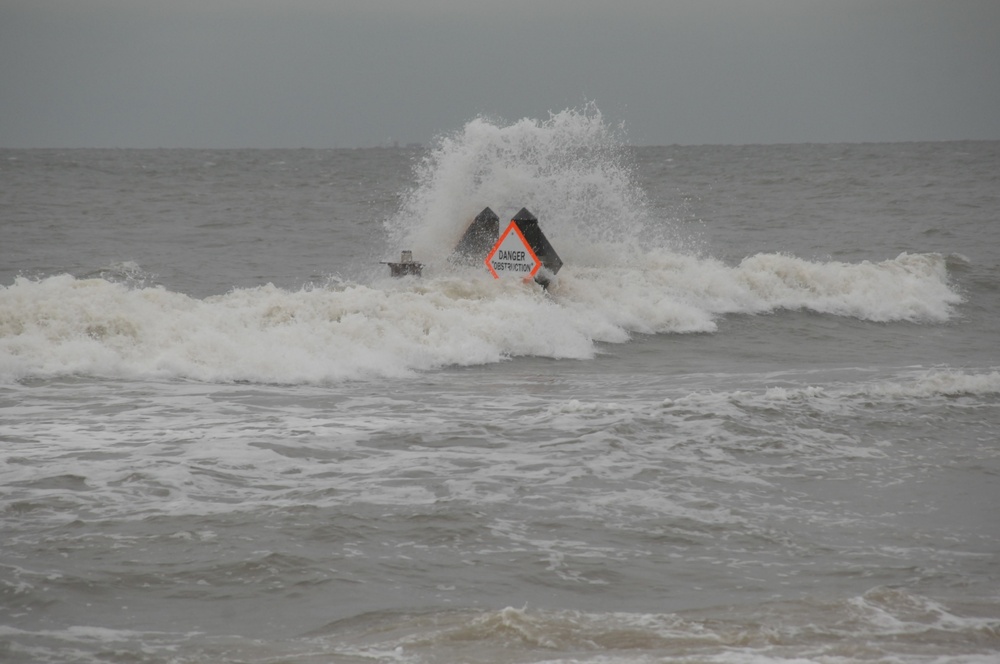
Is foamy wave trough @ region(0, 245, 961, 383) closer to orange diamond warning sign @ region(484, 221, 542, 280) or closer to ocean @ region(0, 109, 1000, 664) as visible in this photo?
ocean @ region(0, 109, 1000, 664)

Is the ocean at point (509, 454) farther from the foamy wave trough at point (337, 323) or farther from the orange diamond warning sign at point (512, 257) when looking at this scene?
the orange diamond warning sign at point (512, 257)

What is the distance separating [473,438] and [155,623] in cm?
351

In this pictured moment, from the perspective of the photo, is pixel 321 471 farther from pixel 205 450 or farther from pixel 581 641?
pixel 581 641

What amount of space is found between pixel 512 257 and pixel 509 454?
6.64m

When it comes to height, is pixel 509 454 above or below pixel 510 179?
below

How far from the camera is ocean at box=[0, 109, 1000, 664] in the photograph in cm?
486

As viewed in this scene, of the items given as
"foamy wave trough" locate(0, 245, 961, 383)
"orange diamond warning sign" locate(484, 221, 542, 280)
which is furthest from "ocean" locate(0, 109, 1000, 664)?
"orange diamond warning sign" locate(484, 221, 542, 280)

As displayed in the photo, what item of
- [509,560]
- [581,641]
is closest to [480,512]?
[509,560]

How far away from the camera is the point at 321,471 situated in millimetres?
7039

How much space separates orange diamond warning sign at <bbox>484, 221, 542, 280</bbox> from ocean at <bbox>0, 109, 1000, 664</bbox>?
1.10 feet

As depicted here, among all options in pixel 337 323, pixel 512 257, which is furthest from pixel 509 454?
pixel 512 257

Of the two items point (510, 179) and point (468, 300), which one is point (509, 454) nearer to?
point (468, 300)

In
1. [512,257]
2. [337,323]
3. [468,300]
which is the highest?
[512,257]

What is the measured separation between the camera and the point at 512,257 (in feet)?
45.9
